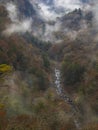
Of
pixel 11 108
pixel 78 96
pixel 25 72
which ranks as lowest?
pixel 78 96

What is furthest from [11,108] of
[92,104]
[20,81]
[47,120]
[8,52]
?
[8,52]

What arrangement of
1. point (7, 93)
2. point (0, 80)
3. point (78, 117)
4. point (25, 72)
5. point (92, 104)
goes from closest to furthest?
point (7, 93), point (0, 80), point (78, 117), point (92, 104), point (25, 72)

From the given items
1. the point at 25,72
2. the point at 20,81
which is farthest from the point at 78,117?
Result: the point at 25,72

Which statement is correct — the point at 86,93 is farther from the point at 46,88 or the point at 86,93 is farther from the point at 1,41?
the point at 1,41

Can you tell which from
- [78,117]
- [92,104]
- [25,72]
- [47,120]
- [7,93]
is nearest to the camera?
[47,120]

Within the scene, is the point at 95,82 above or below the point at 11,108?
below

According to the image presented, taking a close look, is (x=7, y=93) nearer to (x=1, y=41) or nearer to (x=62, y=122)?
(x=62, y=122)

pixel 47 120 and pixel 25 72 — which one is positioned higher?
pixel 47 120

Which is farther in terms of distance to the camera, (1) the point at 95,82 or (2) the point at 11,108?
(1) the point at 95,82

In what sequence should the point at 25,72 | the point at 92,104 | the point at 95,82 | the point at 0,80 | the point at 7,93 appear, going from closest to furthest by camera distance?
the point at 7,93 < the point at 0,80 < the point at 92,104 < the point at 25,72 < the point at 95,82
